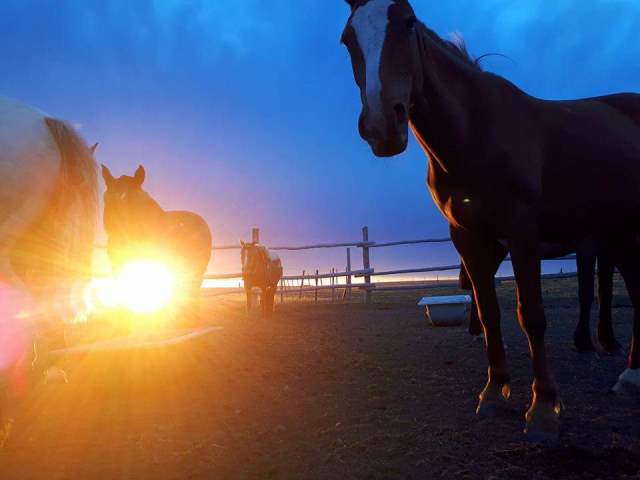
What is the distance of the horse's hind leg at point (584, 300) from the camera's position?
4281 mm

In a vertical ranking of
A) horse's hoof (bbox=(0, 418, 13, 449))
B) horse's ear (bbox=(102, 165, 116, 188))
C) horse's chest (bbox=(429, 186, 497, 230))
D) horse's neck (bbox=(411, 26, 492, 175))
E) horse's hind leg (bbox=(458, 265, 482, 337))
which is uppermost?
horse's ear (bbox=(102, 165, 116, 188))

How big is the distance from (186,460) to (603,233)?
2.74 m

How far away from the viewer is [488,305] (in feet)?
8.61

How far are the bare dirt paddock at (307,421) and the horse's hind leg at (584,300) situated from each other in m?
0.21

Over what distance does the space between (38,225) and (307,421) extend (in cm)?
190

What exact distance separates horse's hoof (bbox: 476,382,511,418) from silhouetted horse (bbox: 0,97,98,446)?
2336 millimetres

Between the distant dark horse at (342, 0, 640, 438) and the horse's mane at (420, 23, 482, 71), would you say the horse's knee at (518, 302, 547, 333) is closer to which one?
the distant dark horse at (342, 0, 640, 438)

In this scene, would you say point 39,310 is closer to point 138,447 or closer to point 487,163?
point 138,447

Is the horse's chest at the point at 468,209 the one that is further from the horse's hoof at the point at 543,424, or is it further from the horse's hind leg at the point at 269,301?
the horse's hind leg at the point at 269,301

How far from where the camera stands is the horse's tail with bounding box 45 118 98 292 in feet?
9.05

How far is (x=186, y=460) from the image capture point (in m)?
1.96

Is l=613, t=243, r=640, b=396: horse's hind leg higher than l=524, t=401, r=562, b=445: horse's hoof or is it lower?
higher


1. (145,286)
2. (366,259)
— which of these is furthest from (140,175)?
(366,259)

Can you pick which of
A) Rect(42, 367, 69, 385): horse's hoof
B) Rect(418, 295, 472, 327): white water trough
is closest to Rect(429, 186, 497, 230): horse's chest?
Rect(42, 367, 69, 385): horse's hoof
